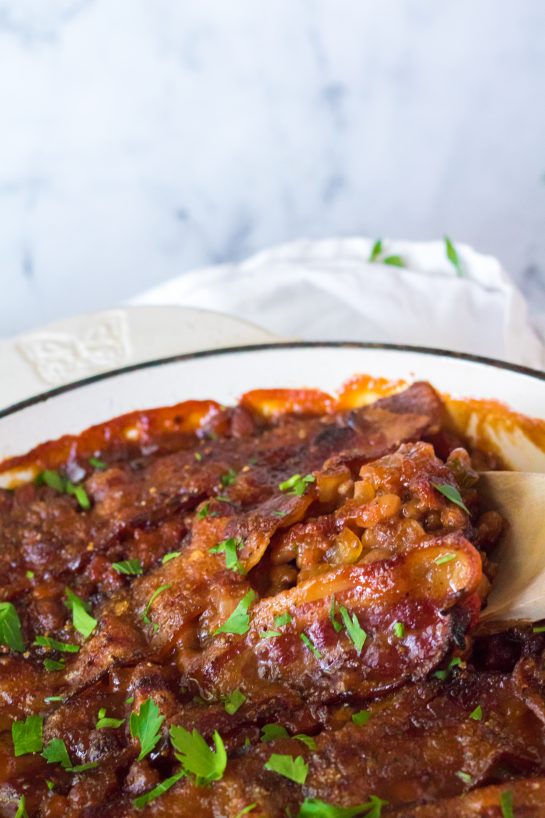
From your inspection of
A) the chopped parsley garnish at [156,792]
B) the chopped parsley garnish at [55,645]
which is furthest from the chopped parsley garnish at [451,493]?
the chopped parsley garnish at [55,645]

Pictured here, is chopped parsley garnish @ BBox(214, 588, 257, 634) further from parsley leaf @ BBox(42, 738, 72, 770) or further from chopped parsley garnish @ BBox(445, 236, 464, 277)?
chopped parsley garnish @ BBox(445, 236, 464, 277)

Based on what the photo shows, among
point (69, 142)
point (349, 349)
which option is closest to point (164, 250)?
point (69, 142)

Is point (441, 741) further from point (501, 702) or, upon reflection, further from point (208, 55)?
point (208, 55)

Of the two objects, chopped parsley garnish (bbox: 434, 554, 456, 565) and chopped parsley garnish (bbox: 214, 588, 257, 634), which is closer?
chopped parsley garnish (bbox: 434, 554, 456, 565)

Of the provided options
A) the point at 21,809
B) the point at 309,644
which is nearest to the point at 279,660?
the point at 309,644

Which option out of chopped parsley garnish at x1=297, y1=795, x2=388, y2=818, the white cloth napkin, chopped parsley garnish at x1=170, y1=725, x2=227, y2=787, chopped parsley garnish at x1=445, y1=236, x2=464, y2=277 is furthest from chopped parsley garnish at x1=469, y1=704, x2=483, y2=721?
chopped parsley garnish at x1=445, y1=236, x2=464, y2=277

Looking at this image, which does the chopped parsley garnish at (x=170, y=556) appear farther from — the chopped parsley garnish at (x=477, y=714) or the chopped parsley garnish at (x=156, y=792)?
the chopped parsley garnish at (x=477, y=714)

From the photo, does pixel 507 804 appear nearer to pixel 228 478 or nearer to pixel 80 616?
pixel 80 616

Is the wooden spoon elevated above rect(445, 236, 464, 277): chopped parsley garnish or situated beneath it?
situated beneath
